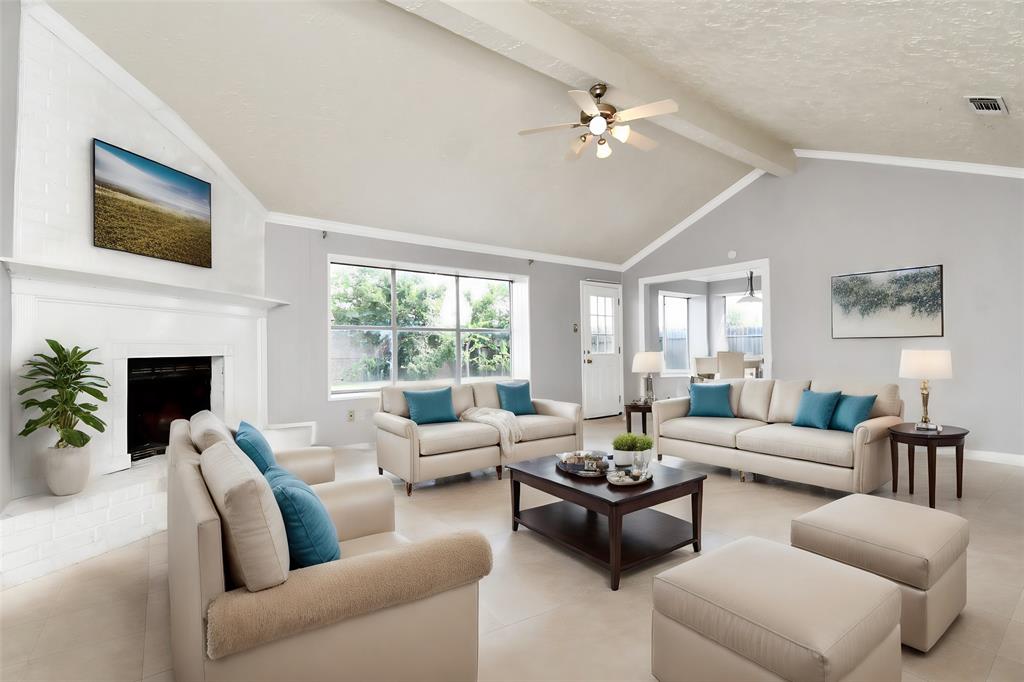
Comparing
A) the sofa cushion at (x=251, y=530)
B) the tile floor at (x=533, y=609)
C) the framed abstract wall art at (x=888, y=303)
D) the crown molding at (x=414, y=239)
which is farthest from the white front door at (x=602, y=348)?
the sofa cushion at (x=251, y=530)

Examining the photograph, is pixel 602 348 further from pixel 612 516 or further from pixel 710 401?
pixel 612 516

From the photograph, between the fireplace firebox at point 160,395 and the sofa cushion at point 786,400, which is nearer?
the fireplace firebox at point 160,395

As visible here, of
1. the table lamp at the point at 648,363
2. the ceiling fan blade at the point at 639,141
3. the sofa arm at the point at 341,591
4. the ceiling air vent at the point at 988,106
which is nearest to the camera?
the sofa arm at the point at 341,591

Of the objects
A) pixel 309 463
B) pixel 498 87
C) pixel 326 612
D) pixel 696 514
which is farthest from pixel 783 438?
pixel 326 612

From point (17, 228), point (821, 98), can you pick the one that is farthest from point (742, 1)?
point (17, 228)

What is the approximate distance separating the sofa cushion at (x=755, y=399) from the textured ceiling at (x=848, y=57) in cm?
241

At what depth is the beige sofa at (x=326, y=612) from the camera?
1286 millimetres

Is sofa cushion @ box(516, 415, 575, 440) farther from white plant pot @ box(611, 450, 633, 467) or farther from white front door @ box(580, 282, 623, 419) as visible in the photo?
white front door @ box(580, 282, 623, 419)

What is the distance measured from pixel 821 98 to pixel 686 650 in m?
4.32

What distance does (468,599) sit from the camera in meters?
1.62

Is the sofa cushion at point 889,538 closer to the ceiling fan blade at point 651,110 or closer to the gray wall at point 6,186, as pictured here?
the ceiling fan blade at point 651,110

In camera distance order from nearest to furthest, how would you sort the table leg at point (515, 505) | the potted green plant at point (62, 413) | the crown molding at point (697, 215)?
the potted green plant at point (62, 413)
the table leg at point (515, 505)
the crown molding at point (697, 215)

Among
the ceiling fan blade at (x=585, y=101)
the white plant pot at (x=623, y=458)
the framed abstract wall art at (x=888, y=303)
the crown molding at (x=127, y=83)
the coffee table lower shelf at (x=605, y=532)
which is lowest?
the coffee table lower shelf at (x=605, y=532)

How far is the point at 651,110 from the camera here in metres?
3.39
